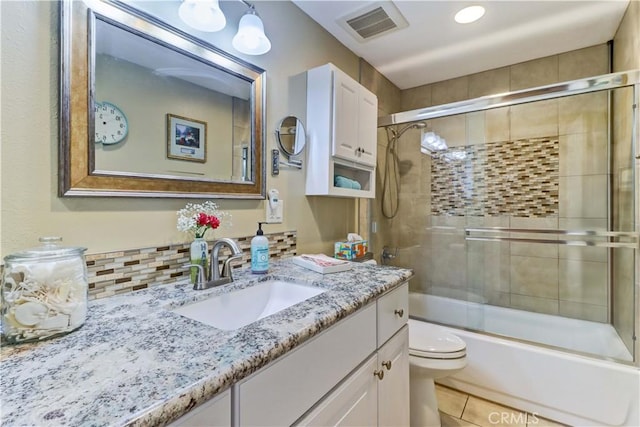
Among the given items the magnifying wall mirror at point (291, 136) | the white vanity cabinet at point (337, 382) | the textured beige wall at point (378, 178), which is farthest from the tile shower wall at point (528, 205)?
the white vanity cabinet at point (337, 382)

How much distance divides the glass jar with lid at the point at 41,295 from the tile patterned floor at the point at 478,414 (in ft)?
6.14

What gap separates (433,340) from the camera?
1.62m

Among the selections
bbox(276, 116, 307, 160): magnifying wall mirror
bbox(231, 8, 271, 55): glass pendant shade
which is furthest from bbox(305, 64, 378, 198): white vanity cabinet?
bbox(231, 8, 271, 55): glass pendant shade

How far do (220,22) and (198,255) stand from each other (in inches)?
35.3

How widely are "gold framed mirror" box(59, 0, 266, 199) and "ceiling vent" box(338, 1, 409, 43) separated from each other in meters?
0.83

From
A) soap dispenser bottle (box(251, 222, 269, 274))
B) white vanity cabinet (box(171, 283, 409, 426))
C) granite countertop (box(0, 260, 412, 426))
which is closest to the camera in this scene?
granite countertop (box(0, 260, 412, 426))

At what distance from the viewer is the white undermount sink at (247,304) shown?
0.94 m

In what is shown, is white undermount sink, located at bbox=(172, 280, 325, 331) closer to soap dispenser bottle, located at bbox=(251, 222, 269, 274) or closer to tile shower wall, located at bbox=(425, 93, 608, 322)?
soap dispenser bottle, located at bbox=(251, 222, 269, 274)

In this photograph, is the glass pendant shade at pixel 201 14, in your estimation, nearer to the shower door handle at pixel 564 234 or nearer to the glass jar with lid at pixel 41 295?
the glass jar with lid at pixel 41 295

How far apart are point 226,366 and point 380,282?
714 mm

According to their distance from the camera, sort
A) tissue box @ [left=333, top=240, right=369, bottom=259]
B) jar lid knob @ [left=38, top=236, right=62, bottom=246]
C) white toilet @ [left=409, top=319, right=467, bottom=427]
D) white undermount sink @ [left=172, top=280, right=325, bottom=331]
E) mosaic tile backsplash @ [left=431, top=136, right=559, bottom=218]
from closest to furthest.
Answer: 1. jar lid knob @ [left=38, top=236, right=62, bottom=246]
2. white undermount sink @ [left=172, top=280, right=325, bottom=331]
3. white toilet @ [left=409, top=319, right=467, bottom=427]
4. tissue box @ [left=333, top=240, right=369, bottom=259]
5. mosaic tile backsplash @ [left=431, top=136, right=559, bottom=218]

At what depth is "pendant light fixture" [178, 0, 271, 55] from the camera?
105 centimetres

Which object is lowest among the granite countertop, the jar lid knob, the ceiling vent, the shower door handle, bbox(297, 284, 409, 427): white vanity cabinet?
bbox(297, 284, 409, 427): white vanity cabinet

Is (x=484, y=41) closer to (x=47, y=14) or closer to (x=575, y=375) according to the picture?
(x=575, y=375)
